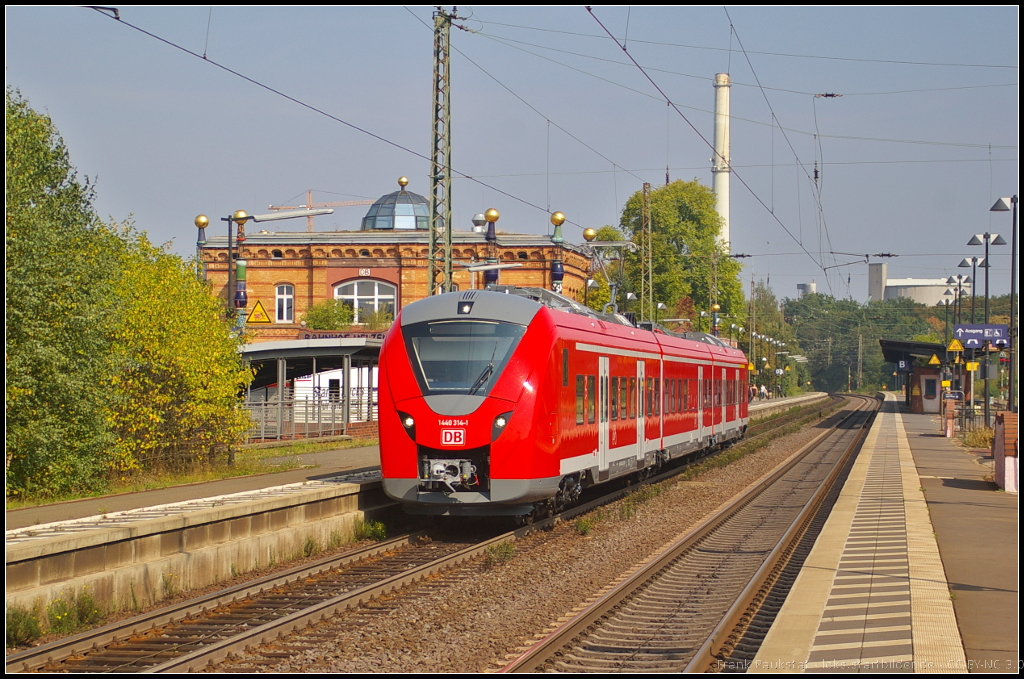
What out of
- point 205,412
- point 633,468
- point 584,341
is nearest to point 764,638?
point 584,341

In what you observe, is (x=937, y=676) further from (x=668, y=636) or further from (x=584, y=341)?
(x=584, y=341)

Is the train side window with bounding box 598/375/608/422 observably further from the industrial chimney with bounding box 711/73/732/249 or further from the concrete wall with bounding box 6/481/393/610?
the industrial chimney with bounding box 711/73/732/249

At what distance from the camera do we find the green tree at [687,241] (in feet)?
273

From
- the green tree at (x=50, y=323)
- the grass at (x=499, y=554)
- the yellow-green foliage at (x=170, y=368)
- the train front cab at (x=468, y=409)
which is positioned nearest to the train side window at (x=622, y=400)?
the train front cab at (x=468, y=409)

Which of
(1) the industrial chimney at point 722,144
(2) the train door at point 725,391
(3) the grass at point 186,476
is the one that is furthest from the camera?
(1) the industrial chimney at point 722,144

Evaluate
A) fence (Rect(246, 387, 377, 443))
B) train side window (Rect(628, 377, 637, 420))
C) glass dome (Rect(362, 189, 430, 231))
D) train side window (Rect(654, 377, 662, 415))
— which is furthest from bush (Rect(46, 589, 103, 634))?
glass dome (Rect(362, 189, 430, 231))

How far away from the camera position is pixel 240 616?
32.3ft

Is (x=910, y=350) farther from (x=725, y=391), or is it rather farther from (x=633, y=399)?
(x=633, y=399)

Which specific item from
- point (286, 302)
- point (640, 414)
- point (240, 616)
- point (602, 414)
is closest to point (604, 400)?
point (602, 414)

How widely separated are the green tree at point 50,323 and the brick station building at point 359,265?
49233 millimetres

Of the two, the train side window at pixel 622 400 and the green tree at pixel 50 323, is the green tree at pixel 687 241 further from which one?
the green tree at pixel 50 323

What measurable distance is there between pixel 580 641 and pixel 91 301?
10530mm

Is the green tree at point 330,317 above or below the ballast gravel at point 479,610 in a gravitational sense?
above

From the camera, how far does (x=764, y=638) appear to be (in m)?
8.90
